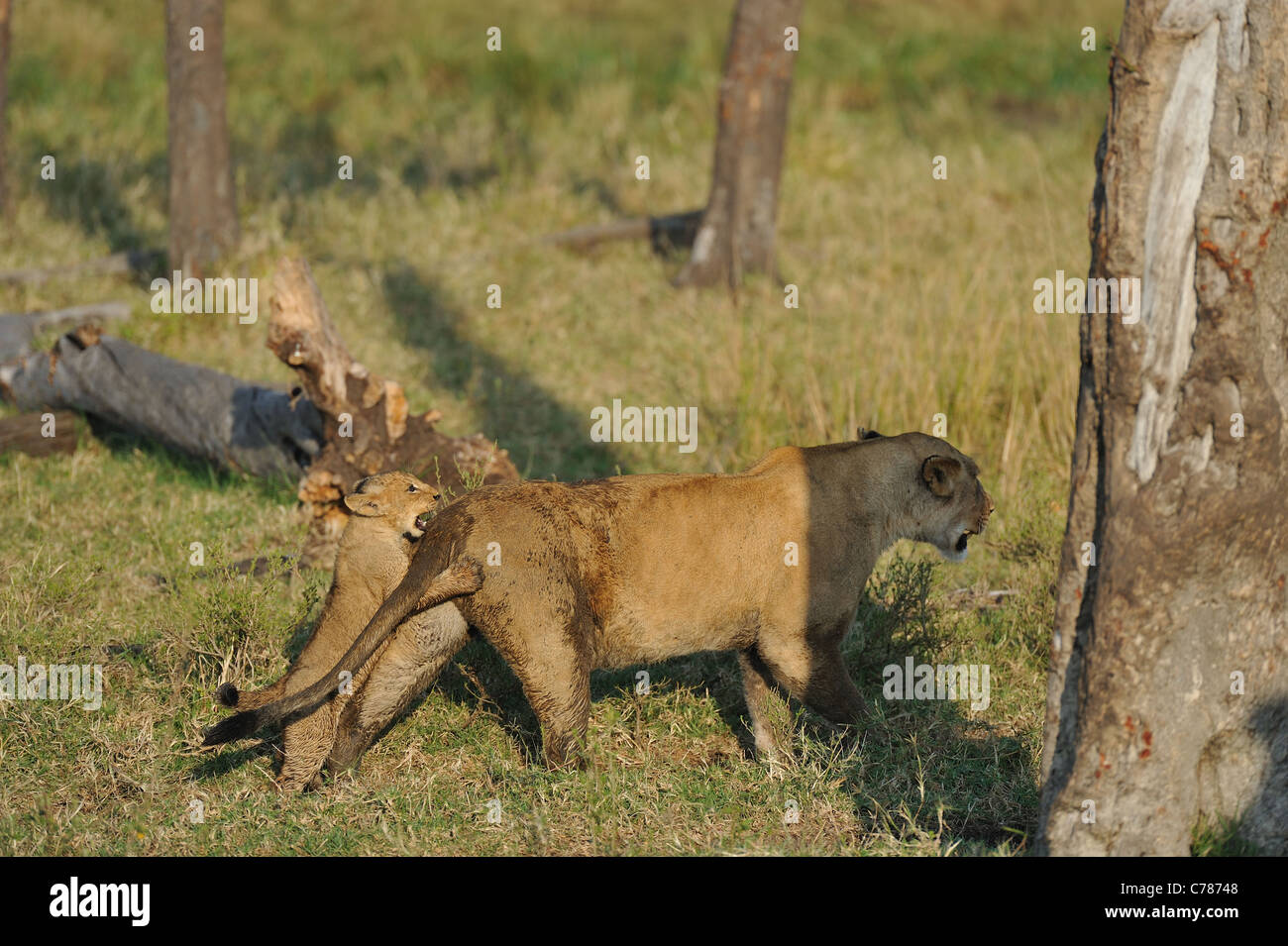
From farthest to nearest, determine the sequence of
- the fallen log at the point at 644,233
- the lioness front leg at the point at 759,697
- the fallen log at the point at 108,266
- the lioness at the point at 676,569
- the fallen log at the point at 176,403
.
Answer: the fallen log at the point at 644,233 → the fallen log at the point at 108,266 → the fallen log at the point at 176,403 → the lioness front leg at the point at 759,697 → the lioness at the point at 676,569

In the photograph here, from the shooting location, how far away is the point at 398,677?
15.0 ft

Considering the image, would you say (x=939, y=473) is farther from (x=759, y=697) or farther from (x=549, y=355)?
(x=549, y=355)

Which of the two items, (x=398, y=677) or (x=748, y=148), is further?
(x=748, y=148)

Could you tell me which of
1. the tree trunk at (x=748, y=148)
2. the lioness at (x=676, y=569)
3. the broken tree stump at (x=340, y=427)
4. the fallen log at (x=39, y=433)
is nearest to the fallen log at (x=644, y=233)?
the tree trunk at (x=748, y=148)

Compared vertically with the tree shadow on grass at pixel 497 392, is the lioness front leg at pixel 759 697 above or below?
below

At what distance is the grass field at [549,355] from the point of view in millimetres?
4520

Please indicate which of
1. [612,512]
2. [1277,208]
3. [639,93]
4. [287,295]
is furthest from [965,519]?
[639,93]

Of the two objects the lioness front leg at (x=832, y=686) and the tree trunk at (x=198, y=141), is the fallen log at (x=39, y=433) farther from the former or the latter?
the lioness front leg at (x=832, y=686)

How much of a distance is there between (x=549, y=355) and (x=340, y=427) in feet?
9.74

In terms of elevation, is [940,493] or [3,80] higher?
[3,80]

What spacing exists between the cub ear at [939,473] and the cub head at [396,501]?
5.64 feet

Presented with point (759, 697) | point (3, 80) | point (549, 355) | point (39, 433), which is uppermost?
point (3, 80)

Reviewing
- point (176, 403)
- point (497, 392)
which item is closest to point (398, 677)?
point (176, 403)

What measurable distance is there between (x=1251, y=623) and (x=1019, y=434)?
400cm
